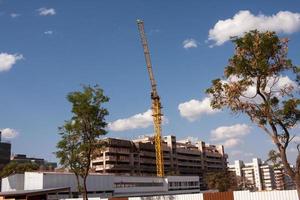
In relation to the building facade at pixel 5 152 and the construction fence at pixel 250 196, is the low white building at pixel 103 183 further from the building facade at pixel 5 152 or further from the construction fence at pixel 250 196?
the building facade at pixel 5 152

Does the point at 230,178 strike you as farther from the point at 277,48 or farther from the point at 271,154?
the point at 277,48

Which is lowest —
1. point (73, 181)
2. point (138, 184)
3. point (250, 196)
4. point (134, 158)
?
point (250, 196)

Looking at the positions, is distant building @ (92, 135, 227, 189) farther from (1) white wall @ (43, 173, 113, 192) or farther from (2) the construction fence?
(2) the construction fence

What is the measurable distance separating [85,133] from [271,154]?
24951mm

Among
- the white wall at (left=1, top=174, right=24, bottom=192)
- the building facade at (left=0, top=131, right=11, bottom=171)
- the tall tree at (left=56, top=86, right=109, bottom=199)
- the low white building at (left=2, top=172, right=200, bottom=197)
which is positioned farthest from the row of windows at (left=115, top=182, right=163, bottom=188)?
the building facade at (left=0, top=131, right=11, bottom=171)

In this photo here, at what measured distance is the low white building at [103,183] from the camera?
291ft

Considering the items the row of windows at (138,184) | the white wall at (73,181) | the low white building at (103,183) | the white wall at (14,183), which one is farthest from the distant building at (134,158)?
the white wall at (14,183)

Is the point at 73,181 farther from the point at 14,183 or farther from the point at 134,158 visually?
the point at 134,158

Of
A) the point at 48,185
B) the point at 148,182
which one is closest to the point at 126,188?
the point at 148,182

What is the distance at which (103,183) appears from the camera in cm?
10300

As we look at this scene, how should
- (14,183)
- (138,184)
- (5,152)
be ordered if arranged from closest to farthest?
1. (14,183)
2. (138,184)
3. (5,152)

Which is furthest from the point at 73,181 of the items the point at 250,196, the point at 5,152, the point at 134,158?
the point at 5,152

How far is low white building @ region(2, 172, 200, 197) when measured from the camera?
8875 cm

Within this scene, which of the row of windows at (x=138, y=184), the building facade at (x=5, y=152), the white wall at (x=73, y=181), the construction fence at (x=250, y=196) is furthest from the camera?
the building facade at (x=5, y=152)
